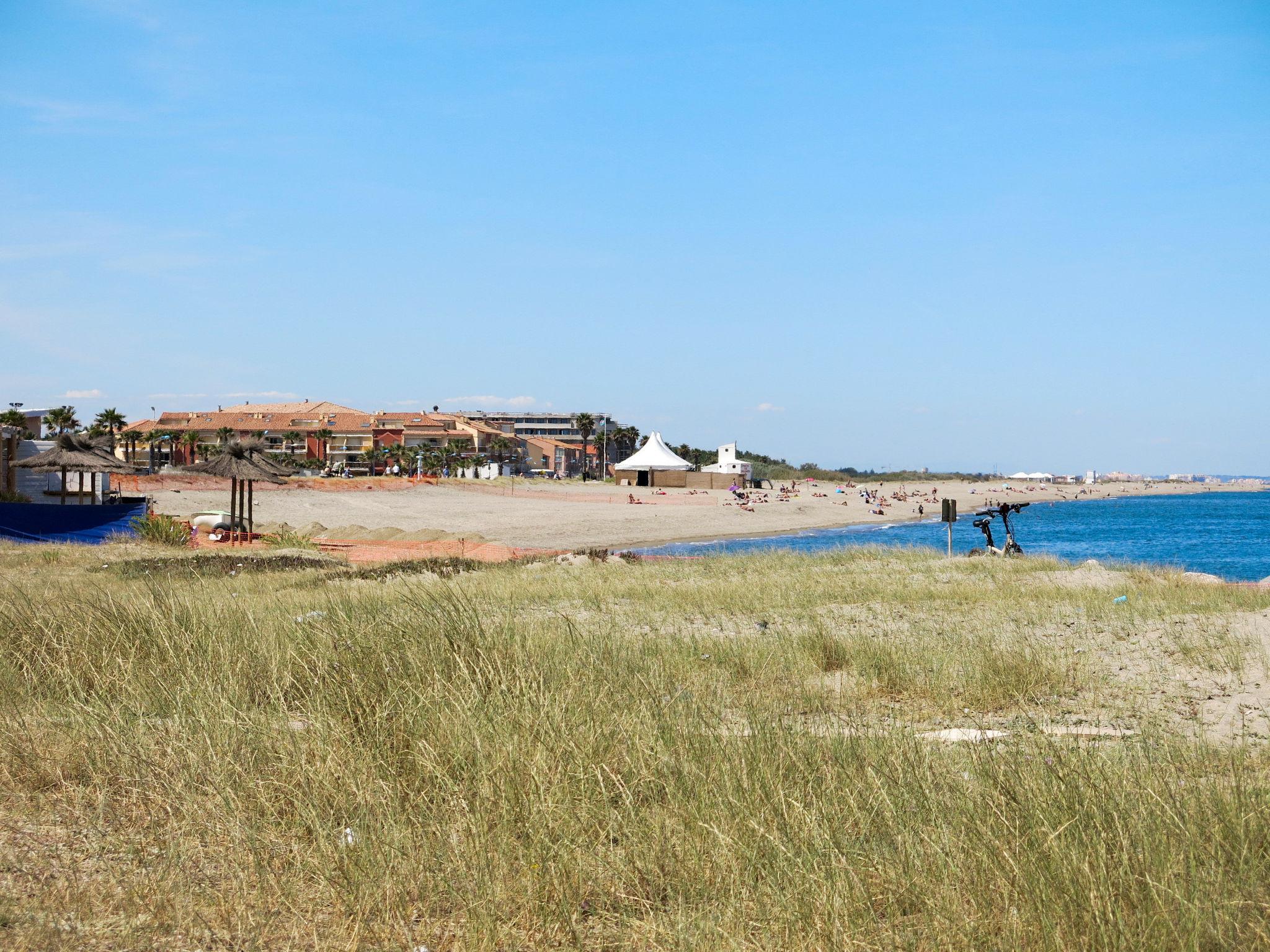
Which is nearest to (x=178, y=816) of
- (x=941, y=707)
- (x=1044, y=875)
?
(x=1044, y=875)

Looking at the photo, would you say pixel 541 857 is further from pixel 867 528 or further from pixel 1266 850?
pixel 867 528

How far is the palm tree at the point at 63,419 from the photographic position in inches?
2372

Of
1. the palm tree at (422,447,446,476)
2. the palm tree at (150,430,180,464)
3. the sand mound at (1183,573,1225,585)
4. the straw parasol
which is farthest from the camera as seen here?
the palm tree at (422,447,446,476)

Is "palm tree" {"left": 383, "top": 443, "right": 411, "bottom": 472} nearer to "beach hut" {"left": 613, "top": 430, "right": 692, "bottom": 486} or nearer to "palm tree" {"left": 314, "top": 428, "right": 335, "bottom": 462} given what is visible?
"palm tree" {"left": 314, "top": 428, "right": 335, "bottom": 462}

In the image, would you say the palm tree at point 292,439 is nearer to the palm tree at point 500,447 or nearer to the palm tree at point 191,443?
the palm tree at point 191,443

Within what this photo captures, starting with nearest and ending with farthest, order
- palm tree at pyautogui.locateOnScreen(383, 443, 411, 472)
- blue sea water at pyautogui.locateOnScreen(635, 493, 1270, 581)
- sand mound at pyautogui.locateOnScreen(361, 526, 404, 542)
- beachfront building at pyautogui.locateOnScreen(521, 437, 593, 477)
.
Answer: sand mound at pyautogui.locateOnScreen(361, 526, 404, 542), blue sea water at pyautogui.locateOnScreen(635, 493, 1270, 581), palm tree at pyautogui.locateOnScreen(383, 443, 411, 472), beachfront building at pyautogui.locateOnScreen(521, 437, 593, 477)

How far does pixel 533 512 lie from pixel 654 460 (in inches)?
1139

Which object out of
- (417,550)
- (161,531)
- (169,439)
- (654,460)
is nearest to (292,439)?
(169,439)

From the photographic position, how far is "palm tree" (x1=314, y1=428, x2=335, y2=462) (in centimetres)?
9075

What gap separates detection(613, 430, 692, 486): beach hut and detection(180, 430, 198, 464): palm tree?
105 feet

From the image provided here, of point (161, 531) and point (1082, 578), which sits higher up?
point (1082, 578)

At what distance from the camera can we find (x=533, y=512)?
4238 cm

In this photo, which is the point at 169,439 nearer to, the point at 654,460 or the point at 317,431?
the point at 317,431

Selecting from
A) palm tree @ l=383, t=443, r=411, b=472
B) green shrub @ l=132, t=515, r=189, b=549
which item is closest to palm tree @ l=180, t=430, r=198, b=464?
palm tree @ l=383, t=443, r=411, b=472
